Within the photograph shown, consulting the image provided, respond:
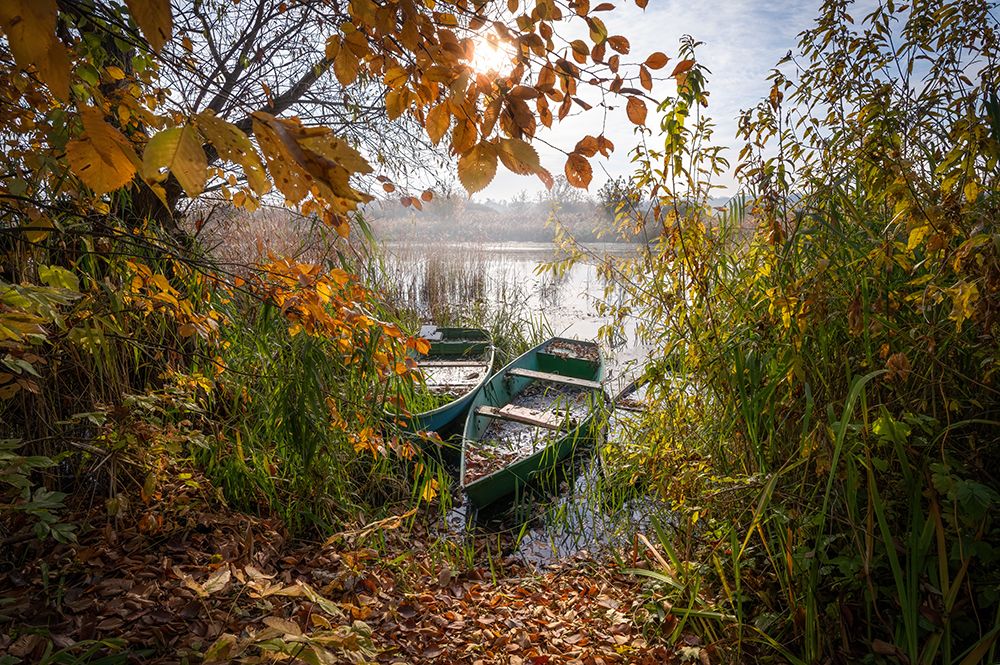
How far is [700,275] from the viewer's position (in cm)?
268

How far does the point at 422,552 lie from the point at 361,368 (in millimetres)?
1373

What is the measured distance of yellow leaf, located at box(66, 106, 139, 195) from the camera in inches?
36.0

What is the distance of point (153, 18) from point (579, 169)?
0.88 metres

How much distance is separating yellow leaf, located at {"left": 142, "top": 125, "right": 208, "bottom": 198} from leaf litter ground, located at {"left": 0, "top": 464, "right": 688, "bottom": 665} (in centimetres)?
101

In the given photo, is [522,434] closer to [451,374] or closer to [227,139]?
[451,374]

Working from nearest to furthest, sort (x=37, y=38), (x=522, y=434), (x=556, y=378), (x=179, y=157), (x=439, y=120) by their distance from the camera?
(x=37, y=38), (x=179, y=157), (x=439, y=120), (x=522, y=434), (x=556, y=378)

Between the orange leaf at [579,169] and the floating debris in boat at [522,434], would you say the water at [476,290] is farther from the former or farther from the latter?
the orange leaf at [579,169]

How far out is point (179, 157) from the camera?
87cm

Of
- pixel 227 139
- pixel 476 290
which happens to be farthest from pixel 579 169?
pixel 476 290

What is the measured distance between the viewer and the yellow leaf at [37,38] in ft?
2.27

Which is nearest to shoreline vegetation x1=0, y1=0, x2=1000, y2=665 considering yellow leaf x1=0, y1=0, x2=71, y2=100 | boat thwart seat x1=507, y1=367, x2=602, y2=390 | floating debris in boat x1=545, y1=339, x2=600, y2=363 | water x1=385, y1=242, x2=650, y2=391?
yellow leaf x1=0, y1=0, x2=71, y2=100

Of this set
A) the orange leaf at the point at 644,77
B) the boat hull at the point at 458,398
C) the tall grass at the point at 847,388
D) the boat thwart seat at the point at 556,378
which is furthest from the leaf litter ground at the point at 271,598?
the boat thwart seat at the point at 556,378

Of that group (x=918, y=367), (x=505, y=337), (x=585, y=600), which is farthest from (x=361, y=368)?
(x=505, y=337)

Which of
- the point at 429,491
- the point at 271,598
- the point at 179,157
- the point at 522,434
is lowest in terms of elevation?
the point at 522,434
